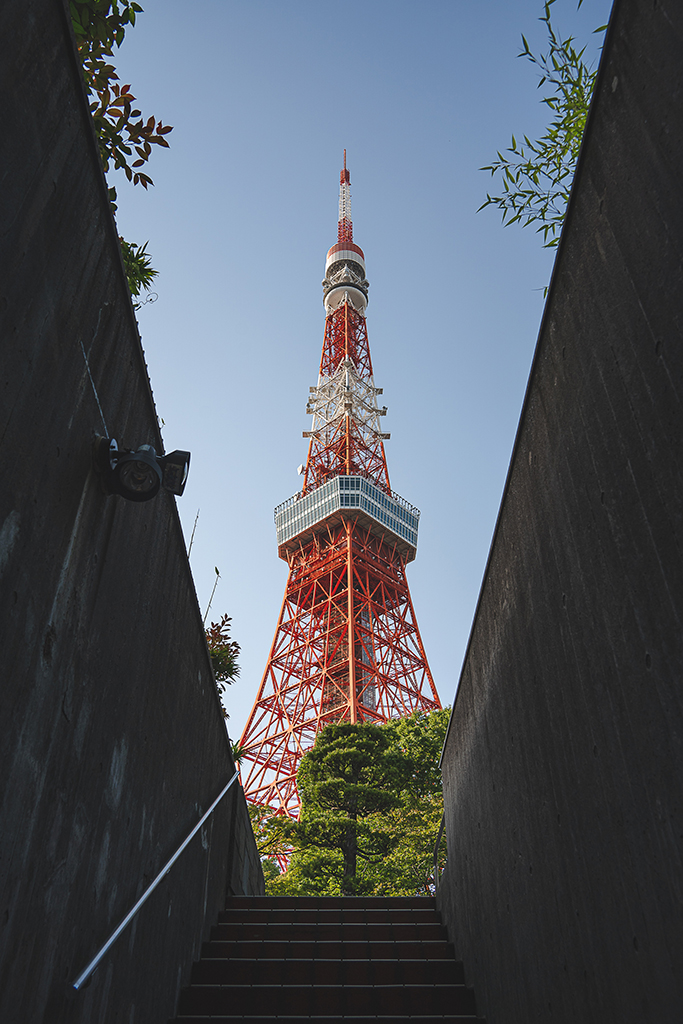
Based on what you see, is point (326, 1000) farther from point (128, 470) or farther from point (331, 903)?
point (128, 470)

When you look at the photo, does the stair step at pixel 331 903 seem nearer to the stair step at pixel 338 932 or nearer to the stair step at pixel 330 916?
the stair step at pixel 330 916

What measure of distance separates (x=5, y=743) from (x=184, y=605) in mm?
1847

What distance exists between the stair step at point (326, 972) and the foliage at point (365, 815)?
28.6 feet

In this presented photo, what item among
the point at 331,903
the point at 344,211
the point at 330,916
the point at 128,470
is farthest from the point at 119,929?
the point at 344,211

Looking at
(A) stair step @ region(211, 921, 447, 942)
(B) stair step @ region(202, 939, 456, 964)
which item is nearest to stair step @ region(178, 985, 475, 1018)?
(B) stair step @ region(202, 939, 456, 964)

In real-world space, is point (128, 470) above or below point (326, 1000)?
above

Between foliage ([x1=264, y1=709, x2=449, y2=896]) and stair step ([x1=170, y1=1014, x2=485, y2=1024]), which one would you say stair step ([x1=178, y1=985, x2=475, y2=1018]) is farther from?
foliage ([x1=264, y1=709, x2=449, y2=896])

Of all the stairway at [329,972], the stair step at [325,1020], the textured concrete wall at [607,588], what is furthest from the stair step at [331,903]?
the textured concrete wall at [607,588]

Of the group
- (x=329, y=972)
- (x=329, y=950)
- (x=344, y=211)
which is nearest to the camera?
(x=329, y=972)

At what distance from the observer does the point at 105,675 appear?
231 centimetres

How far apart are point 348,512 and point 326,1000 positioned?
27.3 m

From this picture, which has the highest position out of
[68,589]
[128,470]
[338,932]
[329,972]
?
[128,470]

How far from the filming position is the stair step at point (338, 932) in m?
4.19

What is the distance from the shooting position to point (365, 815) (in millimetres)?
13703
